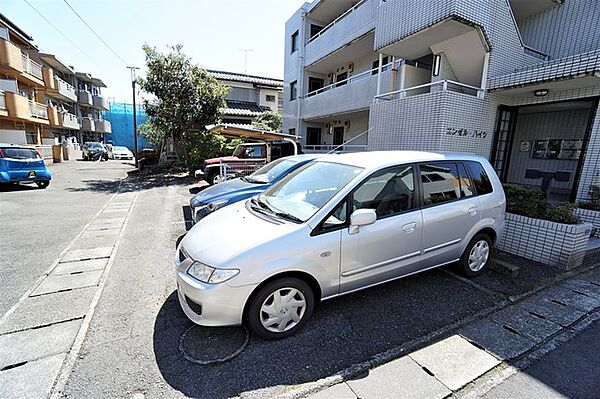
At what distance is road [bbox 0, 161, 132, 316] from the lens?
3.73 metres

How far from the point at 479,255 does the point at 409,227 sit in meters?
1.53

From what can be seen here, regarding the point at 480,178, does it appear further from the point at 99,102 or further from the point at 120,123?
the point at 120,123

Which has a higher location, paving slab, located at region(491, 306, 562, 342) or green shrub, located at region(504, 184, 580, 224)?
green shrub, located at region(504, 184, 580, 224)

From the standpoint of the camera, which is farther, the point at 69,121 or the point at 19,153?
the point at 69,121

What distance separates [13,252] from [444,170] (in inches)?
259

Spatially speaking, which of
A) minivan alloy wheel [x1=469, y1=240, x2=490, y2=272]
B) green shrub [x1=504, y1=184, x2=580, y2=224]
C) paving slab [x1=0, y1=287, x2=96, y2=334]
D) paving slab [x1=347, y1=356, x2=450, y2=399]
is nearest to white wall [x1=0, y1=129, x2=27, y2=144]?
paving slab [x1=0, y1=287, x2=96, y2=334]

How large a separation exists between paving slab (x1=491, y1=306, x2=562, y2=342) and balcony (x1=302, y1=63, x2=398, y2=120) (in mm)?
8248

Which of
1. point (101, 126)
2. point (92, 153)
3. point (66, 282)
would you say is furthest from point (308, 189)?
point (101, 126)

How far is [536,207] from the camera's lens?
4.64 meters

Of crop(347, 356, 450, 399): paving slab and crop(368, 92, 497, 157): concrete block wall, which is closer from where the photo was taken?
crop(347, 356, 450, 399): paving slab

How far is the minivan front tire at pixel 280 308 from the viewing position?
2.47 meters

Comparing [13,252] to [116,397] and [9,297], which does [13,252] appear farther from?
[116,397]

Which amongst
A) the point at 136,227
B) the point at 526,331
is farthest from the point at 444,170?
the point at 136,227

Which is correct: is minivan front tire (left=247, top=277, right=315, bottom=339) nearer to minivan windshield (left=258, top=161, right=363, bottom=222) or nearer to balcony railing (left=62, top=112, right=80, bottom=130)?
minivan windshield (left=258, top=161, right=363, bottom=222)
